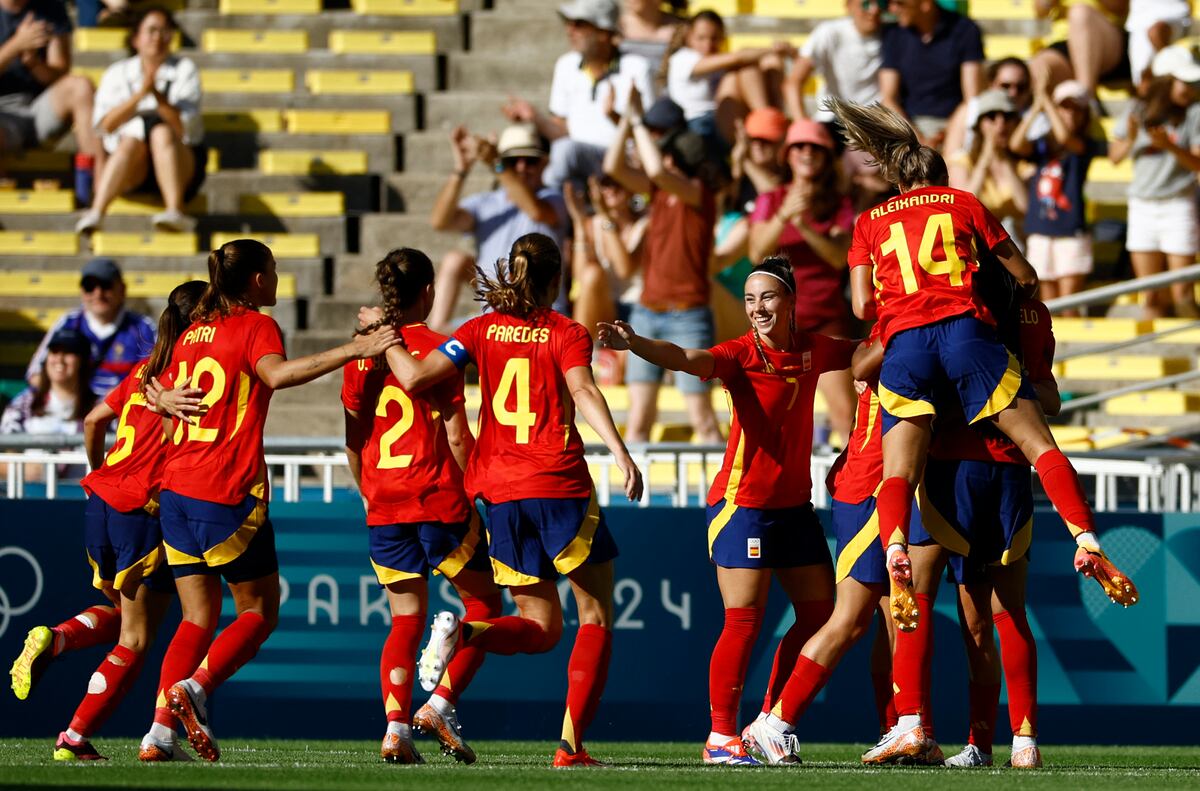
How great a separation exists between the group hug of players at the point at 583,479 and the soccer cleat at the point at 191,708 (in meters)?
0.01

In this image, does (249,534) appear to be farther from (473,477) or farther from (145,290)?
(145,290)

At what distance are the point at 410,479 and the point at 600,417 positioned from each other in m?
0.98

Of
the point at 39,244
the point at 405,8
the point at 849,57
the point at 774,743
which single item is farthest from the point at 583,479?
the point at 405,8

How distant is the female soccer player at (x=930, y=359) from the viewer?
7.38 meters

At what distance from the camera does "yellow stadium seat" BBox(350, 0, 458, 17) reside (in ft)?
55.6

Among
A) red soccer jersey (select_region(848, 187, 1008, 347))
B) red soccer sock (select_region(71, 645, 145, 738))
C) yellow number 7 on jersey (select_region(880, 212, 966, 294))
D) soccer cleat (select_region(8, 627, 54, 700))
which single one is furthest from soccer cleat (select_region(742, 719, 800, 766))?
soccer cleat (select_region(8, 627, 54, 700))

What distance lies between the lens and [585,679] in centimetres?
752

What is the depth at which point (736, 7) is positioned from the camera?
55.1ft

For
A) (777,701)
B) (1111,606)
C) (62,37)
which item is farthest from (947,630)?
(62,37)

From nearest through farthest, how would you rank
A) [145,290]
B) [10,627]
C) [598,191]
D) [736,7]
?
[10,627], [598,191], [145,290], [736,7]

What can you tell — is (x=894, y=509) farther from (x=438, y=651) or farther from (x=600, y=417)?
(x=438, y=651)

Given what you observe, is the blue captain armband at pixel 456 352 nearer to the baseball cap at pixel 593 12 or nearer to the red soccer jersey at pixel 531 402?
the red soccer jersey at pixel 531 402

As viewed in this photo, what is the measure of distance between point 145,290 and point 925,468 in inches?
316

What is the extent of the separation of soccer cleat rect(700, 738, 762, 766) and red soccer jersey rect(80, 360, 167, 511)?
242 cm
